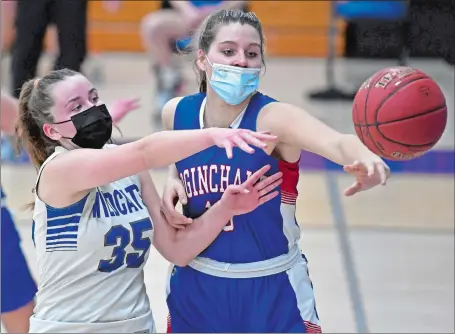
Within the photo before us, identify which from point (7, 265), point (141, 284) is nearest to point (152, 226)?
point (141, 284)

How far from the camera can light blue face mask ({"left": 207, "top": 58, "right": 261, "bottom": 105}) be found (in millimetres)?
2883

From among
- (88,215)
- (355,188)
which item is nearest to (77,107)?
(88,215)

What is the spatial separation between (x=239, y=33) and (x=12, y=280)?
1.49 m

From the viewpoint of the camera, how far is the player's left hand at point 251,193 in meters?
2.83

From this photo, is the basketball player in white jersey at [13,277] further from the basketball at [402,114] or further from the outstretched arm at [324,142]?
the basketball at [402,114]

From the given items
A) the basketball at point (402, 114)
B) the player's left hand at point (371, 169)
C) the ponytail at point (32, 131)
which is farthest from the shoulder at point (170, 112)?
the player's left hand at point (371, 169)

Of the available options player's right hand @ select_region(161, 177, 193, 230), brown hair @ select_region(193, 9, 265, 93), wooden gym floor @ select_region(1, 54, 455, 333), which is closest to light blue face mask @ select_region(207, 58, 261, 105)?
brown hair @ select_region(193, 9, 265, 93)

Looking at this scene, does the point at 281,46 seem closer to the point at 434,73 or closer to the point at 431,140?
the point at 434,73

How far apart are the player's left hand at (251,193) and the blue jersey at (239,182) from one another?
0.07 meters

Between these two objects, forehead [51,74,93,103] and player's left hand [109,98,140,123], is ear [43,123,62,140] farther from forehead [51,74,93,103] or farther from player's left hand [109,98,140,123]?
player's left hand [109,98,140,123]

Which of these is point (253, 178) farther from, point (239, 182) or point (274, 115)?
point (274, 115)

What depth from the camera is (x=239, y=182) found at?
292 cm

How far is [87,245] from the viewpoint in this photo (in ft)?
9.16

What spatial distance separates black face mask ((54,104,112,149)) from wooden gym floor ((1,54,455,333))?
5.88ft
